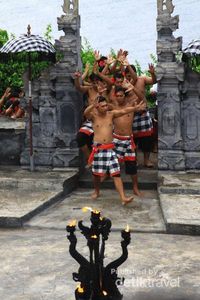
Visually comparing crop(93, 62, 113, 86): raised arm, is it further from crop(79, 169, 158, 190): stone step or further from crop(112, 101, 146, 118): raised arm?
crop(79, 169, 158, 190): stone step

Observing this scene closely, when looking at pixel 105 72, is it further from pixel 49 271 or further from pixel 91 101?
pixel 49 271

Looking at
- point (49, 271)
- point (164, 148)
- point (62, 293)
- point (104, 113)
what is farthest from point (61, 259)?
point (164, 148)

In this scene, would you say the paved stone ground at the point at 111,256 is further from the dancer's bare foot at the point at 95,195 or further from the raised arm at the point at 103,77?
the raised arm at the point at 103,77

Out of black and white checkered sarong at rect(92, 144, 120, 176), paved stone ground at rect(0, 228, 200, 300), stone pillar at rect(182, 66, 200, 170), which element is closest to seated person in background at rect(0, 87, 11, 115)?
stone pillar at rect(182, 66, 200, 170)

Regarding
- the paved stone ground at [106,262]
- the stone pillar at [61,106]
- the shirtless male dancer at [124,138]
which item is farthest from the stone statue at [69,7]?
the paved stone ground at [106,262]

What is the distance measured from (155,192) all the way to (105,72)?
2230mm

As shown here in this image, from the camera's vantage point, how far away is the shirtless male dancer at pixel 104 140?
26.5ft

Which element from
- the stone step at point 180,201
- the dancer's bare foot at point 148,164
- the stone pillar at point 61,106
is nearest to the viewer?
the stone step at point 180,201

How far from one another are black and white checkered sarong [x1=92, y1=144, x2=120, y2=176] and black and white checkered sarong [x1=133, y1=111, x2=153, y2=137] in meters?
1.61

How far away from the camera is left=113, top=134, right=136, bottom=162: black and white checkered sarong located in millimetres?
8539

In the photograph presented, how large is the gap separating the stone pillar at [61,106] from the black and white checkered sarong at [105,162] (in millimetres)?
1740

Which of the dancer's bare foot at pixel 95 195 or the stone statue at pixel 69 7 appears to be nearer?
the dancer's bare foot at pixel 95 195

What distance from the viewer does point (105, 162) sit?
8.12 m

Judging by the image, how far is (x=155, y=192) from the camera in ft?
29.6
